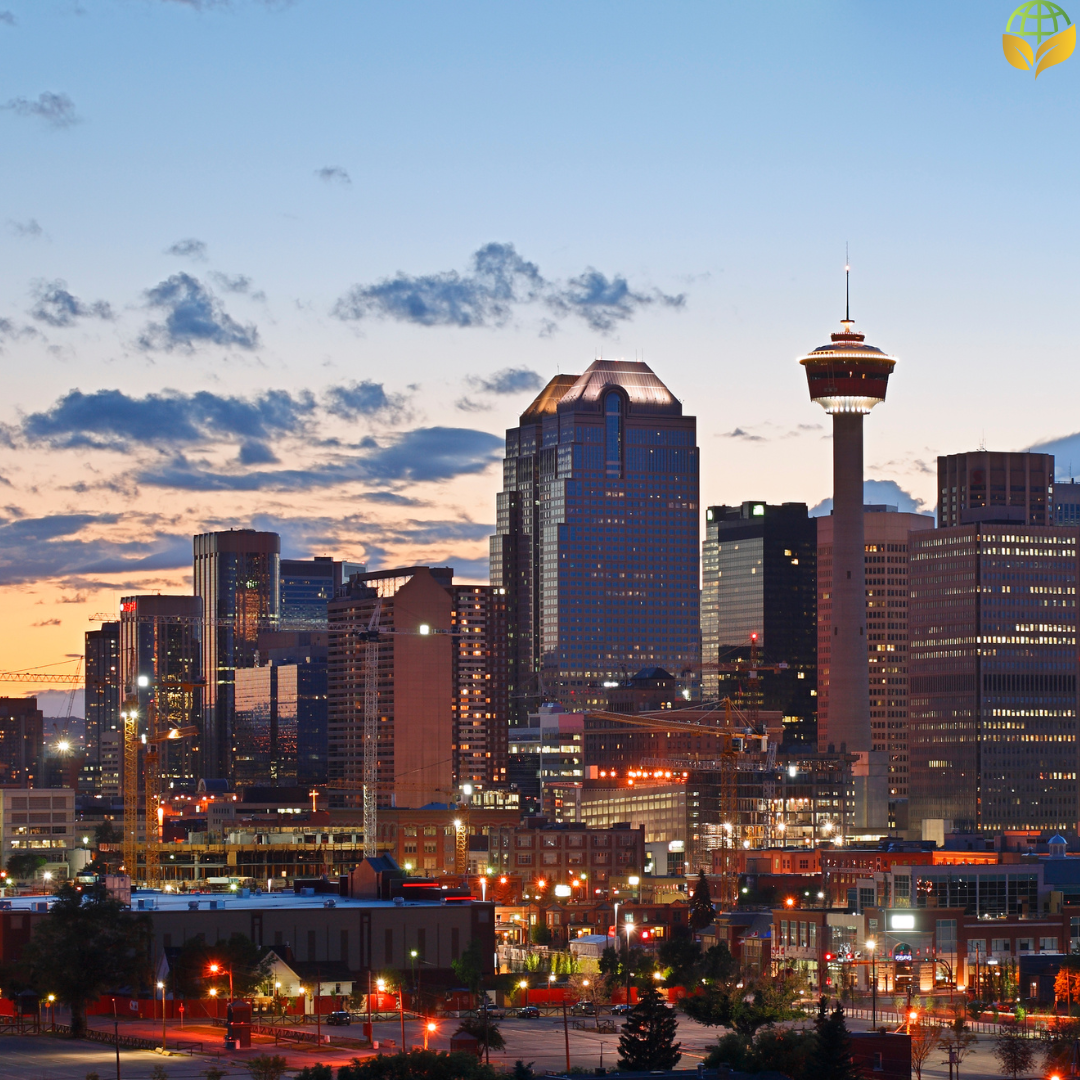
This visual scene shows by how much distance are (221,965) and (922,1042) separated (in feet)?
183

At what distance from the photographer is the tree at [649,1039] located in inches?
5027

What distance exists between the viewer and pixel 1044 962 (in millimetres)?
185875

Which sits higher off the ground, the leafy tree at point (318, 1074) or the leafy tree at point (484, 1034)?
the leafy tree at point (318, 1074)

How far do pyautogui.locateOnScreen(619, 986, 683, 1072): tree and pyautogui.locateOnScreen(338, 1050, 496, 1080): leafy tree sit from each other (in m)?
14.9

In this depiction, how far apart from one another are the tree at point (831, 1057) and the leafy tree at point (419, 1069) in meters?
17.4

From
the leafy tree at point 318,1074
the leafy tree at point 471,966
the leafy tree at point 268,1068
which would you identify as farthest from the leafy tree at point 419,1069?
the leafy tree at point 471,966

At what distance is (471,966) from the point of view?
596ft

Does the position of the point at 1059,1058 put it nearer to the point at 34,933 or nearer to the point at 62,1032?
the point at 62,1032

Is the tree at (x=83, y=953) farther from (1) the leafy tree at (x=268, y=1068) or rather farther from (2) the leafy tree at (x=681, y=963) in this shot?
(2) the leafy tree at (x=681, y=963)

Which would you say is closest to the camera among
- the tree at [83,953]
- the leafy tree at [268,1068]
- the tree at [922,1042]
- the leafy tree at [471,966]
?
the leafy tree at [268,1068]

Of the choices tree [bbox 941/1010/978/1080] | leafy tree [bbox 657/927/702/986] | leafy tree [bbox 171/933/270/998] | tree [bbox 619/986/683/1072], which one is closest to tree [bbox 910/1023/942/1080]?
tree [bbox 941/1010/978/1080]

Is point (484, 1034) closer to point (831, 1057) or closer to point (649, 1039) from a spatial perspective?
point (649, 1039)

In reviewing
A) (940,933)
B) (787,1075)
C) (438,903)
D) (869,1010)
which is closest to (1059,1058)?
(787,1075)

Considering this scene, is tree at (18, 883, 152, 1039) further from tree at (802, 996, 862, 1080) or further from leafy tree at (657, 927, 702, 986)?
tree at (802, 996, 862, 1080)
